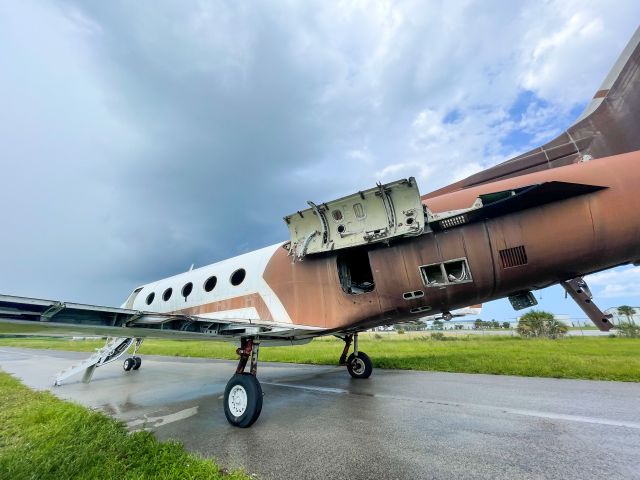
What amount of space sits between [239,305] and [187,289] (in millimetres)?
2857

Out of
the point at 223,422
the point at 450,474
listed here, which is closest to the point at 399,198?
the point at 450,474

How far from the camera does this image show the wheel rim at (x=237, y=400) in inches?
222

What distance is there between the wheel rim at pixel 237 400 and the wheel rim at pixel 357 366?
16.9 feet

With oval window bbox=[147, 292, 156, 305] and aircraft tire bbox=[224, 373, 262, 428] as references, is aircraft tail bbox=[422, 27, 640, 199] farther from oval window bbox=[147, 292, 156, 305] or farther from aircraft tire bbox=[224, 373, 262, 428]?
oval window bbox=[147, 292, 156, 305]

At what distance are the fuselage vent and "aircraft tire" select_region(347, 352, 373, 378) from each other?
616 cm

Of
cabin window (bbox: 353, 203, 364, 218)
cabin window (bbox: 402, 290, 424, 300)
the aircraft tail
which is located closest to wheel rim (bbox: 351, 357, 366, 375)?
cabin window (bbox: 402, 290, 424, 300)

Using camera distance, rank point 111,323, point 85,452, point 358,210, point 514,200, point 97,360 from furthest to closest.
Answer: point 97,360, point 358,210, point 111,323, point 514,200, point 85,452

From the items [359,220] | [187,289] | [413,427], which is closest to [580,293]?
[413,427]

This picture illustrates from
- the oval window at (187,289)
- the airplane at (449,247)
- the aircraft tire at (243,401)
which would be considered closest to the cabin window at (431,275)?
the airplane at (449,247)

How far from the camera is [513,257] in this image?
5.10 meters

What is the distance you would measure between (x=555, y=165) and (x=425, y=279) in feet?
9.81

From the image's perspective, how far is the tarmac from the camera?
3635 mm

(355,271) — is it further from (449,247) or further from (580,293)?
(580,293)

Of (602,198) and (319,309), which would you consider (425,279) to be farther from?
(602,198)
